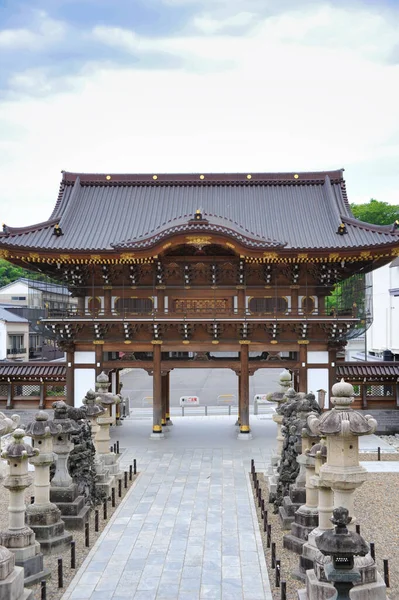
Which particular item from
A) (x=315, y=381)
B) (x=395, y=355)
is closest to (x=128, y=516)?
(x=315, y=381)

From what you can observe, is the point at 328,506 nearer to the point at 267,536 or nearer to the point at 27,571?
the point at 267,536

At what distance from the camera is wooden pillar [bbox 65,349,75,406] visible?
26.8m

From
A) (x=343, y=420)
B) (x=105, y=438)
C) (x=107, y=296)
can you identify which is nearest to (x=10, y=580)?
(x=343, y=420)

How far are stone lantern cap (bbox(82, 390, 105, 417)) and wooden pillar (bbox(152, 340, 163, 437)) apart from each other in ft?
26.4

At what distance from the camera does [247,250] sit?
80.9 feet

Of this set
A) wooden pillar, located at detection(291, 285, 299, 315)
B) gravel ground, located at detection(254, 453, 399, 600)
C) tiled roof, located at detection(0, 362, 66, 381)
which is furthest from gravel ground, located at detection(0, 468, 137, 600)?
wooden pillar, located at detection(291, 285, 299, 315)

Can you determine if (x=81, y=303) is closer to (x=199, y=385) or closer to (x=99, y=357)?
(x=99, y=357)

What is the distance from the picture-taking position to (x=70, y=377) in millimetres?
26859

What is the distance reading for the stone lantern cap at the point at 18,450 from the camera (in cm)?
1120

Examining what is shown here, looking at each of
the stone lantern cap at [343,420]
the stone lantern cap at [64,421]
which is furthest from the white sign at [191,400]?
the stone lantern cap at [343,420]

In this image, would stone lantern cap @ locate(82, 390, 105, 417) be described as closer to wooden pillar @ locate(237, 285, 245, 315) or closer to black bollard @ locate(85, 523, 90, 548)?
black bollard @ locate(85, 523, 90, 548)

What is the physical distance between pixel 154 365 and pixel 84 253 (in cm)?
606

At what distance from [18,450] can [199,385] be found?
40.2 m

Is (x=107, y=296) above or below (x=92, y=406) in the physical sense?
above
